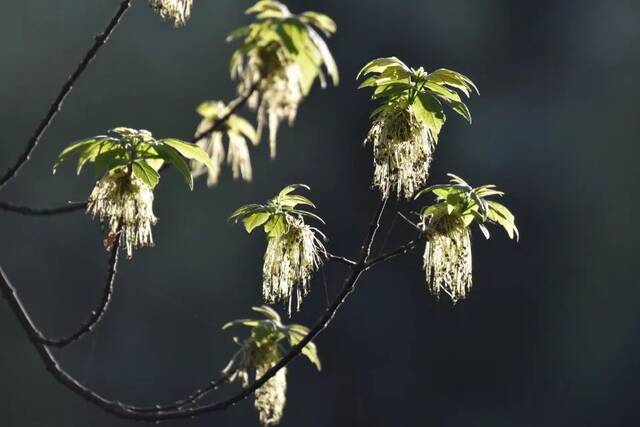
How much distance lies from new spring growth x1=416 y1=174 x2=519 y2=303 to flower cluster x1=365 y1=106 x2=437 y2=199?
4cm

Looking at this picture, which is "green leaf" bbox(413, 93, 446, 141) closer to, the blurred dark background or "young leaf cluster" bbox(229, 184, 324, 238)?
"young leaf cluster" bbox(229, 184, 324, 238)

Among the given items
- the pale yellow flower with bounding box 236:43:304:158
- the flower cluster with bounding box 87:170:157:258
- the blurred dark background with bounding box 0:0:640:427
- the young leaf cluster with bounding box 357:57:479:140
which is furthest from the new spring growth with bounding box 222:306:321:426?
the blurred dark background with bounding box 0:0:640:427

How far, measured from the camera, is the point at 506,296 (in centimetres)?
558

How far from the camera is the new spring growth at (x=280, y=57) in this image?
87 centimetres

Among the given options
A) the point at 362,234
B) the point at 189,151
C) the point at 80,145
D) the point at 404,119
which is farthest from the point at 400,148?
the point at 362,234

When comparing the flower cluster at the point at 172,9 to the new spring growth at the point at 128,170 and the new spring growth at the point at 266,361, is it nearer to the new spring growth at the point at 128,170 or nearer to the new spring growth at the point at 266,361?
the new spring growth at the point at 128,170

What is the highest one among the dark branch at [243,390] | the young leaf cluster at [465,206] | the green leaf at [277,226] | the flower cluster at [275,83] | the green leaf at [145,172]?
the flower cluster at [275,83]

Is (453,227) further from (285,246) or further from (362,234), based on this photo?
(362,234)

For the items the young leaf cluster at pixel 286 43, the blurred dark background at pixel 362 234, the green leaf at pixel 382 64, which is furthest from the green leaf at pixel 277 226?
the blurred dark background at pixel 362 234

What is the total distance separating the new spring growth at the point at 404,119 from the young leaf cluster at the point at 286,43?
0.23 m

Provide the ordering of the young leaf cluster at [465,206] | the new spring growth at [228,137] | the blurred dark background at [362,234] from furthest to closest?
the blurred dark background at [362,234], the new spring growth at [228,137], the young leaf cluster at [465,206]

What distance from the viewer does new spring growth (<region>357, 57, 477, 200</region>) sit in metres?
1.12

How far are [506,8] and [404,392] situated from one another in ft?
8.11

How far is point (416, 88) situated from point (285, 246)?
0.83 ft
